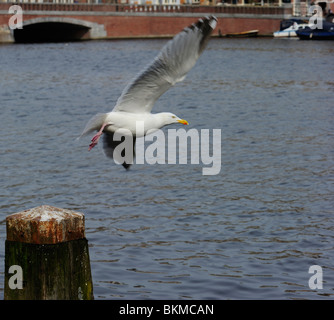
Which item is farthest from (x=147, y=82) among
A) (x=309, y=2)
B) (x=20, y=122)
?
(x=309, y=2)

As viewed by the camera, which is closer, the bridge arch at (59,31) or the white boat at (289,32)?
the bridge arch at (59,31)

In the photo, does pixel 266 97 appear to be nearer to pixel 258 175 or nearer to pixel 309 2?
pixel 258 175

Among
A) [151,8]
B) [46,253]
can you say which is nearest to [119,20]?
[151,8]

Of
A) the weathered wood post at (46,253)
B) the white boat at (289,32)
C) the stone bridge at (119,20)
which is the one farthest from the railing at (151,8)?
the weathered wood post at (46,253)

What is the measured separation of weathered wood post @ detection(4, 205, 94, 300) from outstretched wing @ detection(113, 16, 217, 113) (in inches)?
94.9

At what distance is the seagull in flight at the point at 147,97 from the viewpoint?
321 inches

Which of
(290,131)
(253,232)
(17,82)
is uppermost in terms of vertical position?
(17,82)

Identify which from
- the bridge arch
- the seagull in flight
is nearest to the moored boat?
the bridge arch

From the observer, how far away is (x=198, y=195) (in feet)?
45.6

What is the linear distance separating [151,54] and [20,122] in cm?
3301

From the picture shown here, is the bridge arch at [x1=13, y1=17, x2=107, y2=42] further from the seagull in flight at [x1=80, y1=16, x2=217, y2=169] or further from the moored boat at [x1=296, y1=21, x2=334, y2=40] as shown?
the seagull in flight at [x1=80, y1=16, x2=217, y2=169]

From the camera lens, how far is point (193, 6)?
84375mm

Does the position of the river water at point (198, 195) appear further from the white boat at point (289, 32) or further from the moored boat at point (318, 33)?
the white boat at point (289, 32)

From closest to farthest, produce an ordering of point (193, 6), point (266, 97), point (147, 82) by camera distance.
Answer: point (147, 82), point (266, 97), point (193, 6)
